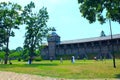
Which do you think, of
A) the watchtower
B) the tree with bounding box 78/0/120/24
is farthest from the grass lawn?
the watchtower

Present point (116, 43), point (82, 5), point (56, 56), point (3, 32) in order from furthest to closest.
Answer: point (56, 56), point (116, 43), point (3, 32), point (82, 5)

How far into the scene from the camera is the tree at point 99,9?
107 feet

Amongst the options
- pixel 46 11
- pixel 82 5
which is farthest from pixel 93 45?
pixel 82 5

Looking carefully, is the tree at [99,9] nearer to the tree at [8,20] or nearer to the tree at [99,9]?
the tree at [99,9]

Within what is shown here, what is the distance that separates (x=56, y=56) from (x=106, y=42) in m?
25.6

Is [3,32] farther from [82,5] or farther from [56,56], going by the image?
[56,56]

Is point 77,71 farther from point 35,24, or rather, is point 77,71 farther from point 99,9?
point 35,24

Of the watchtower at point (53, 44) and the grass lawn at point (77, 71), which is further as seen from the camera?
the watchtower at point (53, 44)

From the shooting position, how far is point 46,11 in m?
71.8

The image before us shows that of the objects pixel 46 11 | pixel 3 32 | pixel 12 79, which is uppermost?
pixel 46 11

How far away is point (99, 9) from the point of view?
33156 millimetres

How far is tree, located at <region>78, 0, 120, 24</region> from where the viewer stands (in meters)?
32.5

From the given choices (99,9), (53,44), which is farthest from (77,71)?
(53,44)

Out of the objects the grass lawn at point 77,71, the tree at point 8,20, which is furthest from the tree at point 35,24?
the grass lawn at point 77,71
